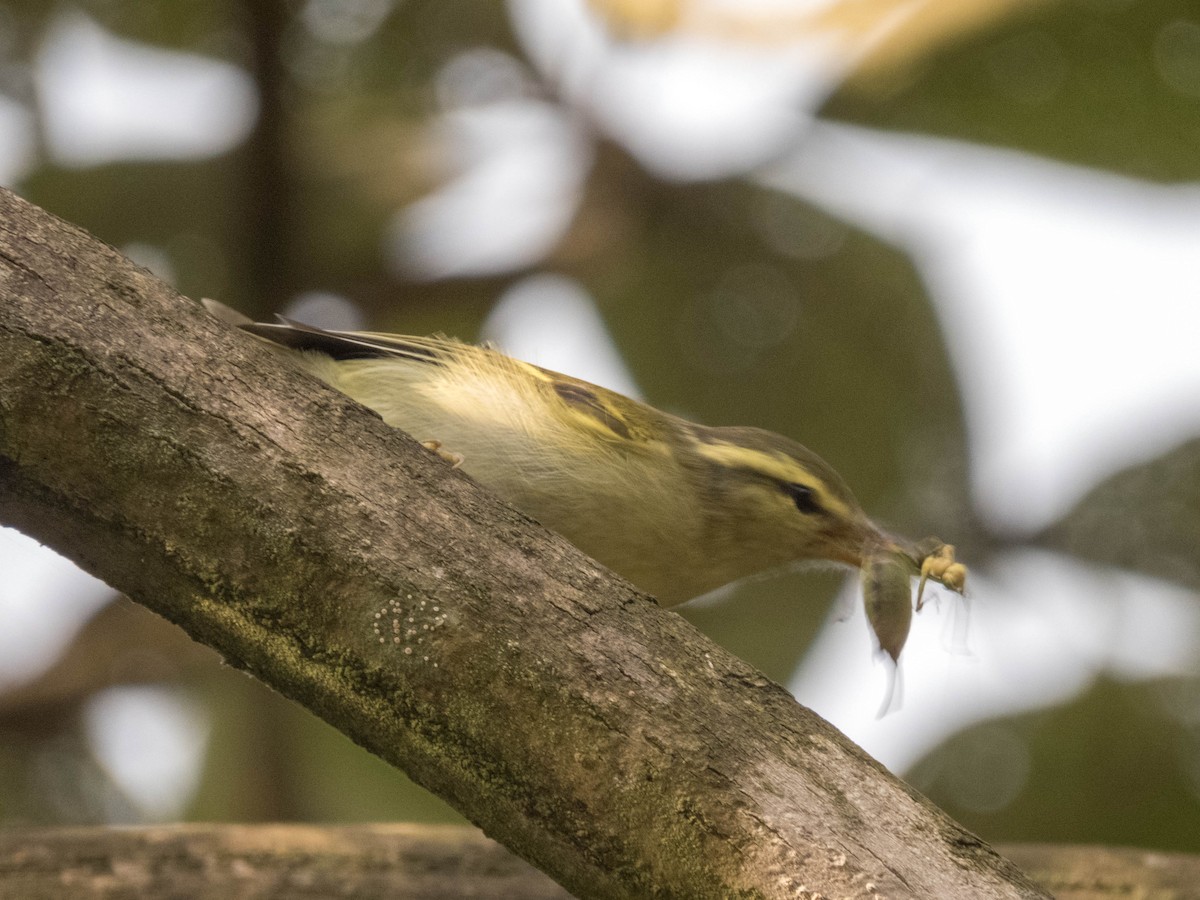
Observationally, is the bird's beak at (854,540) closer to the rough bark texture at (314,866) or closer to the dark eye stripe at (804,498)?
the dark eye stripe at (804,498)

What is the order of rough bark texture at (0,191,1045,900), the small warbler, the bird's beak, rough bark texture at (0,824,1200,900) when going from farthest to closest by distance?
the bird's beak → the small warbler → rough bark texture at (0,824,1200,900) → rough bark texture at (0,191,1045,900)

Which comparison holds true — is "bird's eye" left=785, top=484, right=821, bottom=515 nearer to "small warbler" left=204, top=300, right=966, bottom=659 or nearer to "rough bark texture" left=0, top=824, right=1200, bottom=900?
"small warbler" left=204, top=300, right=966, bottom=659

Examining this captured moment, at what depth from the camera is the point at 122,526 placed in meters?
1.69

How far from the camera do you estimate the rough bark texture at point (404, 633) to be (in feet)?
5.51

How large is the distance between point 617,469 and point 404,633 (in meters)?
1.29

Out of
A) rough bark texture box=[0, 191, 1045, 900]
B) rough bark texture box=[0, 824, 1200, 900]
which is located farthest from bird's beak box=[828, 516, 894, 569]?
rough bark texture box=[0, 191, 1045, 900]

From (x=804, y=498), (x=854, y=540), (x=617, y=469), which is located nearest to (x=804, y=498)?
(x=804, y=498)

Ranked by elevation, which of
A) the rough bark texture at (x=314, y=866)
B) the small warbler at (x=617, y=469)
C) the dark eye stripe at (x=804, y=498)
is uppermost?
the dark eye stripe at (x=804, y=498)

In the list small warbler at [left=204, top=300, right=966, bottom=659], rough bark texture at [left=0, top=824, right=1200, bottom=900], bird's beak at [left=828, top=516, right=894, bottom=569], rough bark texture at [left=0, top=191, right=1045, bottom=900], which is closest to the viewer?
rough bark texture at [left=0, top=191, right=1045, bottom=900]

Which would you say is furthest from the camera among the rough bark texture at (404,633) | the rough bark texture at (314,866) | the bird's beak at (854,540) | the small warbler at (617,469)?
the bird's beak at (854,540)

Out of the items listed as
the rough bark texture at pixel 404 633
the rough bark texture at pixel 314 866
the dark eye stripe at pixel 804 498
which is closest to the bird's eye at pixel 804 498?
the dark eye stripe at pixel 804 498

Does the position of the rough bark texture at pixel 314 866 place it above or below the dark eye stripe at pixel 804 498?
below

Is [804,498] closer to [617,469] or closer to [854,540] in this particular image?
[854,540]

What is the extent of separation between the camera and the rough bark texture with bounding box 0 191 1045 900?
168cm
